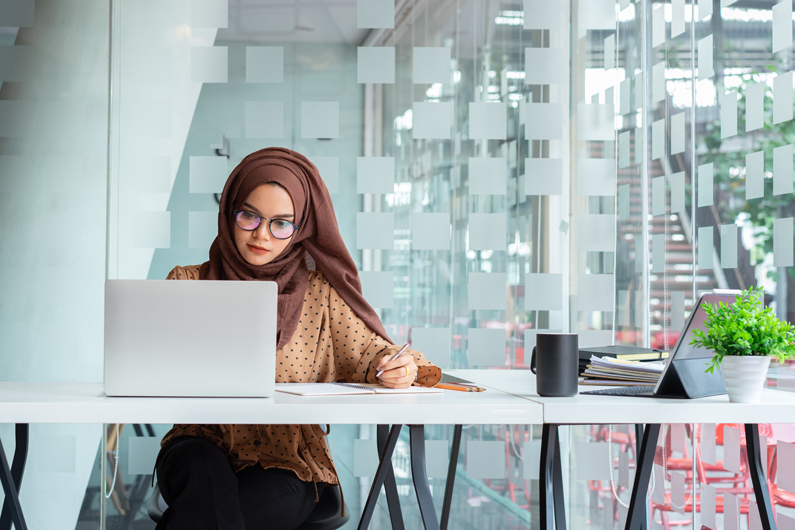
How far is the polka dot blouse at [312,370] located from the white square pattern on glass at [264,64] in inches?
39.6

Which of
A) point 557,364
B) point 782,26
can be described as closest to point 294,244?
point 557,364

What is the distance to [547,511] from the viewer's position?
4.67ft

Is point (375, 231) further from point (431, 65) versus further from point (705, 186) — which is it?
point (705, 186)

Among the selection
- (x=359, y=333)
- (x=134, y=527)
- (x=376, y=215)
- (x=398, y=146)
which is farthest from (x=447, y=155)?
(x=134, y=527)

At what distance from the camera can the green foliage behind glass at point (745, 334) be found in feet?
4.50

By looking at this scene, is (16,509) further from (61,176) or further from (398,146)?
(398,146)

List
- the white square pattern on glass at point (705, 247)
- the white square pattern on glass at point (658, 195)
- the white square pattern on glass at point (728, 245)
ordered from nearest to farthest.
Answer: the white square pattern on glass at point (728, 245), the white square pattern on glass at point (705, 247), the white square pattern on glass at point (658, 195)

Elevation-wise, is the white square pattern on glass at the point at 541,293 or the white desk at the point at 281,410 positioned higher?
the white square pattern on glass at the point at 541,293

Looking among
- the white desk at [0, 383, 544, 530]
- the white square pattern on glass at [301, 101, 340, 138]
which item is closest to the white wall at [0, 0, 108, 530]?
the white square pattern on glass at [301, 101, 340, 138]

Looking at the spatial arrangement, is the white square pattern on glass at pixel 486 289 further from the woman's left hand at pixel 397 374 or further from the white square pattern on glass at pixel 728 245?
the woman's left hand at pixel 397 374

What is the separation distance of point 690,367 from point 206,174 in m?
1.77

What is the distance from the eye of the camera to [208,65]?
2.57 meters

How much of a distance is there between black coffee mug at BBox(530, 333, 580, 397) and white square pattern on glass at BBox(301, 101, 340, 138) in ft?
4.87

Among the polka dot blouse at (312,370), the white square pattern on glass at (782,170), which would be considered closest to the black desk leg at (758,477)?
the polka dot blouse at (312,370)
